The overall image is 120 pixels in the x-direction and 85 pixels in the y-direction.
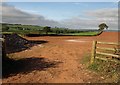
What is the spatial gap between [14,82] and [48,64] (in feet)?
11.2

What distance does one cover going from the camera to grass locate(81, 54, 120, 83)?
1085cm

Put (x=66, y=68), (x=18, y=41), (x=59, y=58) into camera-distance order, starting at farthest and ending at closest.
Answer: (x=18, y=41)
(x=59, y=58)
(x=66, y=68)

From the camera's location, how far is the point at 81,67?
1296 cm

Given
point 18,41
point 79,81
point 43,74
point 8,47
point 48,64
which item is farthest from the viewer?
point 18,41

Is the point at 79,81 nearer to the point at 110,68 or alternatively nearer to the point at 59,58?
the point at 110,68

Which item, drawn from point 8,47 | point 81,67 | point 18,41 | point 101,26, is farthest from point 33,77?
point 101,26

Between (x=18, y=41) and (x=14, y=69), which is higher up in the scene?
(x=18, y=41)

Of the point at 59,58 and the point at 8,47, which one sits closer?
the point at 59,58

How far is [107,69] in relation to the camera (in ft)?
38.7

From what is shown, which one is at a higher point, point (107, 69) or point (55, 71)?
point (107, 69)


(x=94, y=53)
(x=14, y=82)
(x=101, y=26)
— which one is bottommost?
Result: (x=14, y=82)

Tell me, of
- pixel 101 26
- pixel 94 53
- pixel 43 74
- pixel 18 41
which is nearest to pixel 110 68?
pixel 94 53

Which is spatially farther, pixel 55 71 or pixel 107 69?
pixel 55 71

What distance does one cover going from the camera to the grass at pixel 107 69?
10852 mm
